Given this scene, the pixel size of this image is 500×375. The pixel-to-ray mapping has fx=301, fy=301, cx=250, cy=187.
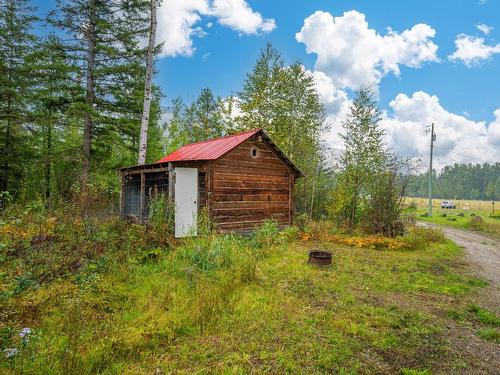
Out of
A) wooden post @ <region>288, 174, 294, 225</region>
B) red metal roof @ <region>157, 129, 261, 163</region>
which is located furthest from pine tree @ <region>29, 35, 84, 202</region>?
wooden post @ <region>288, 174, 294, 225</region>

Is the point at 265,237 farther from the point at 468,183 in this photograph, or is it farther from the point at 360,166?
the point at 468,183

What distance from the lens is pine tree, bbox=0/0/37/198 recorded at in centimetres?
1606

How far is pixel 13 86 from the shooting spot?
16.1 m

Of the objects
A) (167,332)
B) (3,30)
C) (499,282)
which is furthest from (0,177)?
(499,282)

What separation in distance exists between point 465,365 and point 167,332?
4.31 meters

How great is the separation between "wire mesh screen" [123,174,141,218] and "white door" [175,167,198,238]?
3.94 meters

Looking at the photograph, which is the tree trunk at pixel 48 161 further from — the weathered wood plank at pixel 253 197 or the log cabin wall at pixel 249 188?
the weathered wood plank at pixel 253 197

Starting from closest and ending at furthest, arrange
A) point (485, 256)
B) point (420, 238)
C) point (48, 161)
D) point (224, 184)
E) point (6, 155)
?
1. point (485, 256)
2. point (224, 184)
3. point (420, 238)
4. point (48, 161)
5. point (6, 155)

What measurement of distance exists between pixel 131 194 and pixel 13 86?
8.73m

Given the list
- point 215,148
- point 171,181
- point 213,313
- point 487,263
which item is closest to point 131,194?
point 171,181

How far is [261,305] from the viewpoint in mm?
5844

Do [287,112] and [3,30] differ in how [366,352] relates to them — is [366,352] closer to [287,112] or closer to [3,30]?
[287,112]

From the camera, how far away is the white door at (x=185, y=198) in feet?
37.7

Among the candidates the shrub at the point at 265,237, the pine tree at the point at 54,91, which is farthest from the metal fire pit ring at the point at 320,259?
the pine tree at the point at 54,91
